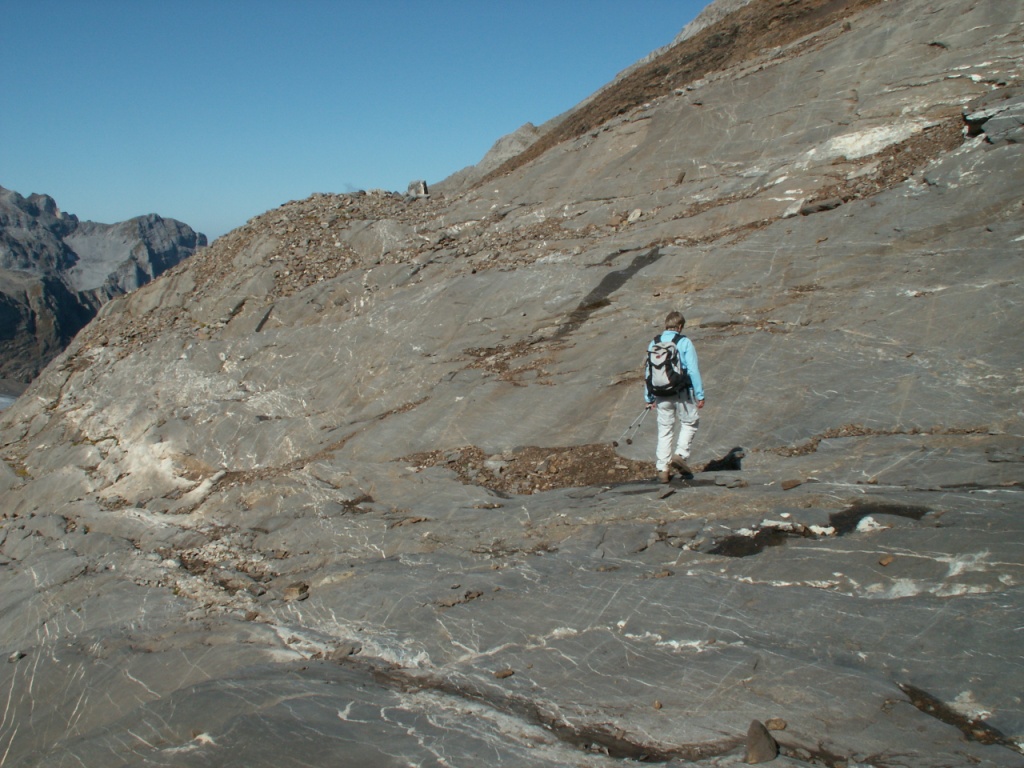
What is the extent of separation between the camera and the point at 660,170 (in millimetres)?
15500

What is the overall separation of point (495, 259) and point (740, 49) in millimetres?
10141

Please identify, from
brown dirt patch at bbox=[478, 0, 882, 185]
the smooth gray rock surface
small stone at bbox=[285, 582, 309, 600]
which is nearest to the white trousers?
the smooth gray rock surface

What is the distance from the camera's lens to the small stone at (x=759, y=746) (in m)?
3.54

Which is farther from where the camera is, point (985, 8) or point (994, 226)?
point (985, 8)

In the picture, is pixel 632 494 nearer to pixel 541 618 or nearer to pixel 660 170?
pixel 541 618

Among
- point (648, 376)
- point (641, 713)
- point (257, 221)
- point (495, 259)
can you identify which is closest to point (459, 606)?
point (641, 713)

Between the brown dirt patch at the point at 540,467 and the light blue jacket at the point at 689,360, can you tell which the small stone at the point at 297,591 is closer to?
the brown dirt patch at the point at 540,467

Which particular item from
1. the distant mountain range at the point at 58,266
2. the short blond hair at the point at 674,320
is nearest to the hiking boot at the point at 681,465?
the short blond hair at the point at 674,320

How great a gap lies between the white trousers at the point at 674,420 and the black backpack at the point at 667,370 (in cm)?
13

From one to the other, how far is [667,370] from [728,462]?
1.57 m

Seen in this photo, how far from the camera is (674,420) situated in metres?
7.50

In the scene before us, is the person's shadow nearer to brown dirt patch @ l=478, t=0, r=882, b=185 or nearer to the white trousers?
the white trousers

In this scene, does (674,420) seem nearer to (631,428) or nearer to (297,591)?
(631,428)

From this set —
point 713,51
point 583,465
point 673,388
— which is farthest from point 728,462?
point 713,51
